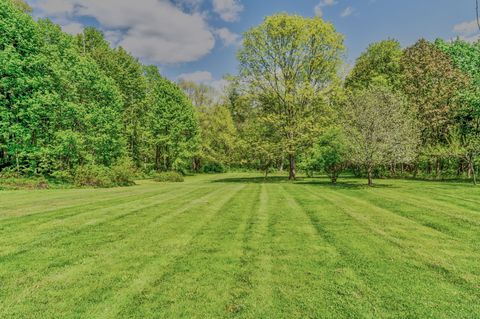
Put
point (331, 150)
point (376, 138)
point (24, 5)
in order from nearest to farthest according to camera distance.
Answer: point (376, 138), point (331, 150), point (24, 5)

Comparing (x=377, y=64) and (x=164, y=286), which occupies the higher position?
(x=377, y=64)

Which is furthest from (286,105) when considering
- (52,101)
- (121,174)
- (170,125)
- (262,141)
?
(52,101)

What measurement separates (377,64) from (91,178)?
1732 inches

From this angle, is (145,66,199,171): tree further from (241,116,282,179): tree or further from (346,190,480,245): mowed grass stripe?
(346,190,480,245): mowed grass stripe

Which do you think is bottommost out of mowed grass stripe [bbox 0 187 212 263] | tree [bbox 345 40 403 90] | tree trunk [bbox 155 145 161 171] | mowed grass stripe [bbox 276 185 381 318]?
mowed grass stripe [bbox 276 185 381 318]

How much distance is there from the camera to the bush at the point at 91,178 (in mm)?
25828

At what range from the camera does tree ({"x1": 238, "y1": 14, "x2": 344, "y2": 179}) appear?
3075 cm

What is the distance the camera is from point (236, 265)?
20.0ft

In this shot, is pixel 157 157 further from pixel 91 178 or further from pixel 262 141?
pixel 262 141

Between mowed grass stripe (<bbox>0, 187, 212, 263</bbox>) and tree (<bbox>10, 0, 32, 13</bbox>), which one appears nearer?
mowed grass stripe (<bbox>0, 187, 212, 263</bbox>)

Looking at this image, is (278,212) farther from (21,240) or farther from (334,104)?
(334,104)

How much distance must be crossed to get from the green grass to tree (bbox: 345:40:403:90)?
3798cm

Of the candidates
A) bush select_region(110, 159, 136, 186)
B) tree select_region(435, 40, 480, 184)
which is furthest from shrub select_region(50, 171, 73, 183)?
tree select_region(435, 40, 480, 184)

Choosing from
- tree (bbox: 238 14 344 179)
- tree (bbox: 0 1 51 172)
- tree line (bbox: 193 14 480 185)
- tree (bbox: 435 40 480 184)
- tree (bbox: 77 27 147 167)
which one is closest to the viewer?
tree (bbox: 0 1 51 172)
